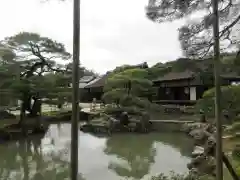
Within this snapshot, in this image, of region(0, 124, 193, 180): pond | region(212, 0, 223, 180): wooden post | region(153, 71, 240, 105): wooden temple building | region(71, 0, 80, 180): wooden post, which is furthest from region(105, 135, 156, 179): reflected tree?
region(153, 71, 240, 105): wooden temple building

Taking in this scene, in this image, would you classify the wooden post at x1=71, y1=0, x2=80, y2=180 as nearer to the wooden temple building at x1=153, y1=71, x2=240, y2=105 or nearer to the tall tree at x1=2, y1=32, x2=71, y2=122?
the tall tree at x1=2, y1=32, x2=71, y2=122

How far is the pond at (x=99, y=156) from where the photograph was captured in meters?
5.50

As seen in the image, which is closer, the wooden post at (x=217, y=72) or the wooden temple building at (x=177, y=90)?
the wooden post at (x=217, y=72)

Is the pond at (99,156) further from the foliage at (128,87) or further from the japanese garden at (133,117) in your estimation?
the foliage at (128,87)

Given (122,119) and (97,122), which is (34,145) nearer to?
(97,122)

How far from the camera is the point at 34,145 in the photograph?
8.43 metres

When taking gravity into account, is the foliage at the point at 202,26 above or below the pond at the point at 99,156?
above

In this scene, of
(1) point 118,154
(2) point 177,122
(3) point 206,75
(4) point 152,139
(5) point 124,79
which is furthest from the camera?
(5) point 124,79

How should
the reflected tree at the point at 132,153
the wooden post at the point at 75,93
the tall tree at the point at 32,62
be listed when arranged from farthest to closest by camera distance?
the tall tree at the point at 32,62 < the reflected tree at the point at 132,153 < the wooden post at the point at 75,93

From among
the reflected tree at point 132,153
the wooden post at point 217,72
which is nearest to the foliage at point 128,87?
the reflected tree at point 132,153

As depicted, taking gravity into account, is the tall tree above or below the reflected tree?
above

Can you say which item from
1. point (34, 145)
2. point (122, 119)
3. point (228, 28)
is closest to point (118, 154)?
point (34, 145)

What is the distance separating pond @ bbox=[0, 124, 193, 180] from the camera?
5.50m

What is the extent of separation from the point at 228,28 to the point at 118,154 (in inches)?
208
